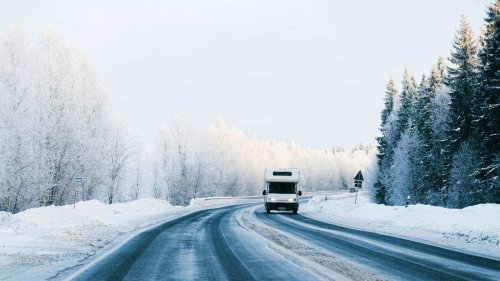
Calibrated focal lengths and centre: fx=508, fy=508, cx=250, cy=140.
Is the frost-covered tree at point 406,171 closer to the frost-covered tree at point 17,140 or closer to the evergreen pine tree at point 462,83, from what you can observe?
the evergreen pine tree at point 462,83

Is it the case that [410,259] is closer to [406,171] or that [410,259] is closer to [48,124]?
[48,124]

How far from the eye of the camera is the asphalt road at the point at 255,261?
30.6 feet

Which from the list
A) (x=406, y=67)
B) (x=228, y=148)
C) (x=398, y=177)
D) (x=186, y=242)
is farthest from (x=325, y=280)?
(x=228, y=148)

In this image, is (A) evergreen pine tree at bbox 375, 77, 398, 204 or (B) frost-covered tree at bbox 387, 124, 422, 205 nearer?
(B) frost-covered tree at bbox 387, 124, 422, 205

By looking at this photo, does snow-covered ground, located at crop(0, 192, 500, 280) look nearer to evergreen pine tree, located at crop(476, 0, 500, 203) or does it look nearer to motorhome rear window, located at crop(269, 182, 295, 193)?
motorhome rear window, located at crop(269, 182, 295, 193)

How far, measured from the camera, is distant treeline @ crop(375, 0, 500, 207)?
3344 centimetres

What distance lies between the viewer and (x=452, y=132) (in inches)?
1713

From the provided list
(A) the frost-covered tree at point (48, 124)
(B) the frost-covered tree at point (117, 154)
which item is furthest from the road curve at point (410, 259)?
(B) the frost-covered tree at point (117, 154)

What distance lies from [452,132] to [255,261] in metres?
36.8

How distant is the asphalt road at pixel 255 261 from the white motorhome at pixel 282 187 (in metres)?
19.7

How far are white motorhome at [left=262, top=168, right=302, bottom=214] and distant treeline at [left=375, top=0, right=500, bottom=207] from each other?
12235 mm

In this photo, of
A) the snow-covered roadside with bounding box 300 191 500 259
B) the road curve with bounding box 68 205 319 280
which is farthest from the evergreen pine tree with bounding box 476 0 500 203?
the road curve with bounding box 68 205 319 280

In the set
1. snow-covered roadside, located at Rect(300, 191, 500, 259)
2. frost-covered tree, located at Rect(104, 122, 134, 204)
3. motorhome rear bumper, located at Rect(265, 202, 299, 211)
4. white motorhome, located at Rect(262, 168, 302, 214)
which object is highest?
frost-covered tree, located at Rect(104, 122, 134, 204)

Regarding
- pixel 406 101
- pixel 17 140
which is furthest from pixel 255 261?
pixel 406 101
